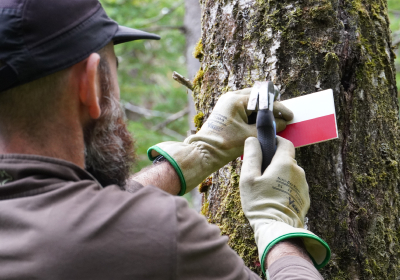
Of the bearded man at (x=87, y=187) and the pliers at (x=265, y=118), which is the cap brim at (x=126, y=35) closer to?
the bearded man at (x=87, y=187)

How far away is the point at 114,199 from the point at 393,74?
6.29ft

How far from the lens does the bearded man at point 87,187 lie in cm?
115

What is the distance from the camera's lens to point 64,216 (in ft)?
3.83

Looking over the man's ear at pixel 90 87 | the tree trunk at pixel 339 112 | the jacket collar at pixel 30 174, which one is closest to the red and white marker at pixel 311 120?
the tree trunk at pixel 339 112

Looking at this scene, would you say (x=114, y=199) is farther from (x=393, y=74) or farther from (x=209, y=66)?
(x=393, y=74)

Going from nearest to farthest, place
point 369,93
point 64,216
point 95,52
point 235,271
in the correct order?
point 64,216, point 235,271, point 95,52, point 369,93

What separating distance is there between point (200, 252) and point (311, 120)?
1.03 metres

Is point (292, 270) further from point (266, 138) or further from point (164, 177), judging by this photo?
point (164, 177)

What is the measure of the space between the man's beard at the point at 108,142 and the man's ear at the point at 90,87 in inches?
2.6

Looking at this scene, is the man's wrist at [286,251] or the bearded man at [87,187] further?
the man's wrist at [286,251]

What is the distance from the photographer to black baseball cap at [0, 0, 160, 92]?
1309 mm

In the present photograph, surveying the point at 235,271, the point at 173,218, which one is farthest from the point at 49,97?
the point at 235,271

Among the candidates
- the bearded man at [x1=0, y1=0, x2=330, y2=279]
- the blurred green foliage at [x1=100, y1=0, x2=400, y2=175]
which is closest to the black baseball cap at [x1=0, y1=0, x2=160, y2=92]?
the bearded man at [x1=0, y1=0, x2=330, y2=279]

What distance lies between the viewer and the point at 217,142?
212 cm
